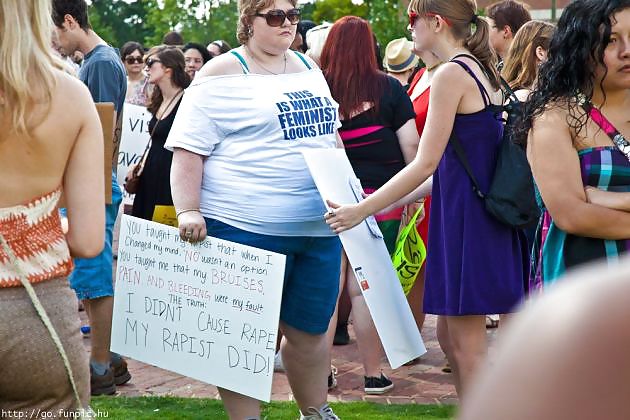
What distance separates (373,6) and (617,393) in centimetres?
2400

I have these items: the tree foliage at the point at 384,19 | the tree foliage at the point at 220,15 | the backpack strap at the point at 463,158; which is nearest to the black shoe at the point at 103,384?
the backpack strap at the point at 463,158

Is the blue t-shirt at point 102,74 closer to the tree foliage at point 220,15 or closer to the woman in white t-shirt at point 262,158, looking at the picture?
the woman in white t-shirt at point 262,158

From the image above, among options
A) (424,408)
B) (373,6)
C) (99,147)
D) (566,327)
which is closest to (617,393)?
(566,327)

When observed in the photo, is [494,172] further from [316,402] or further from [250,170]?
[316,402]

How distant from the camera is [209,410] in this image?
17.2 feet

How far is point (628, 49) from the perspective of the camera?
315 cm

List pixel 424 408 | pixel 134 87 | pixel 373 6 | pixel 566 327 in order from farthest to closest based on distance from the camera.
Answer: pixel 373 6 < pixel 134 87 < pixel 424 408 < pixel 566 327

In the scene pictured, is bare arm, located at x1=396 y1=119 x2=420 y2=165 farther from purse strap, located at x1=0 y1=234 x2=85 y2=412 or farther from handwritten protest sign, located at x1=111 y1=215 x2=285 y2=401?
purse strap, located at x1=0 y1=234 x2=85 y2=412

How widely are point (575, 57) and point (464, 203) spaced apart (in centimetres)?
115

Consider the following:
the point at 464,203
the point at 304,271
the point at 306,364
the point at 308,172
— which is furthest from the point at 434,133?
the point at 306,364

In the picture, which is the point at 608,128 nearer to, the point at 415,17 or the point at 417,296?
the point at 415,17

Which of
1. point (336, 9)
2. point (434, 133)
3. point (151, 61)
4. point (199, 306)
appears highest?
point (336, 9)

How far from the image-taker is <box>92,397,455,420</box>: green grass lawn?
16.8 feet

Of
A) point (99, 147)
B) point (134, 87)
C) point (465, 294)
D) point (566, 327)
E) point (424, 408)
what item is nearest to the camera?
point (566, 327)
